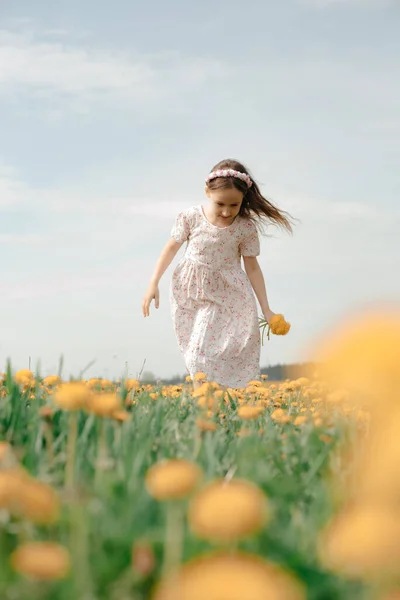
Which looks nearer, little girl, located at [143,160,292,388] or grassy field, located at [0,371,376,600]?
grassy field, located at [0,371,376,600]

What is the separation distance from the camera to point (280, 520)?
1.96 metres

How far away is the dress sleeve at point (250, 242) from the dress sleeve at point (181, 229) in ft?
1.81

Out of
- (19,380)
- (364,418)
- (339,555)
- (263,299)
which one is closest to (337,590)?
(339,555)

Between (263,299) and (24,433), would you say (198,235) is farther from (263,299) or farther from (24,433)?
(24,433)

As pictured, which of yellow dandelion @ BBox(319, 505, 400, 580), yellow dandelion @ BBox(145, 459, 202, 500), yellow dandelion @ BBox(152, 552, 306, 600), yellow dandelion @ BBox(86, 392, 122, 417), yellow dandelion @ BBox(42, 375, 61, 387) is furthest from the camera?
yellow dandelion @ BBox(42, 375, 61, 387)

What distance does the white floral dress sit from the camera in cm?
720

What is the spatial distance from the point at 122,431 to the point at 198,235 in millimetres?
4899

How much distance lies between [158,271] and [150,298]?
0.47 m

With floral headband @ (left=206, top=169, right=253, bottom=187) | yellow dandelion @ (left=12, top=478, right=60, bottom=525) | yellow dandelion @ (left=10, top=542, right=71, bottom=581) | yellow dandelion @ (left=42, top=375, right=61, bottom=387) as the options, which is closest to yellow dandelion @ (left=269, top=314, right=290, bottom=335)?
floral headband @ (left=206, top=169, right=253, bottom=187)

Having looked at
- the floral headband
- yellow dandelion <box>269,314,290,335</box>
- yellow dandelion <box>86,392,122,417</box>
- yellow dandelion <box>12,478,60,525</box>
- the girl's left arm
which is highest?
the floral headband

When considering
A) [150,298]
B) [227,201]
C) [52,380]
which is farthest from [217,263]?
[52,380]

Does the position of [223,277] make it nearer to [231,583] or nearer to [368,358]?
[368,358]

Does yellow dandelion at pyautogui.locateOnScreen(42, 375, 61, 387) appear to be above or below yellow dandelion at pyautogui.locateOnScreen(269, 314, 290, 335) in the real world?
below

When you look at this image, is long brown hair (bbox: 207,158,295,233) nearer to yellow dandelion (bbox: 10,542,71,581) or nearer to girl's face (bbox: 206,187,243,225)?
girl's face (bbox: 206,187,243,225)
